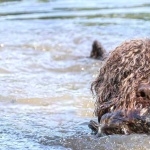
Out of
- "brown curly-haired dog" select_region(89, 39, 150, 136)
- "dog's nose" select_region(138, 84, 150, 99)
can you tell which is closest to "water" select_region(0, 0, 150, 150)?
"brown curly-haired dog" select_region(89, 39, 150, 136)

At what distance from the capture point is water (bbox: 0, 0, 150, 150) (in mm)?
5725

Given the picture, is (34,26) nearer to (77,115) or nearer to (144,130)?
(77,115)

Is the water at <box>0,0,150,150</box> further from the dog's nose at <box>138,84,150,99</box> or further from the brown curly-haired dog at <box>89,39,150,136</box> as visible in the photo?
the dog's nose at <box>138,84,150,99</box>

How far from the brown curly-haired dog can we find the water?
0.14 meters

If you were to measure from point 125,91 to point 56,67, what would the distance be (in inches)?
218

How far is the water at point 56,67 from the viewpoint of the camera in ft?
18.8

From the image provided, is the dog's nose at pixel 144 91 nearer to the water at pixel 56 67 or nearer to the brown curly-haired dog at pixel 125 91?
the brown curly-haired dog at pixel 125 91

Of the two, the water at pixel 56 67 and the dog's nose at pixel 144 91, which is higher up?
the dog's nose at pixel 144 91

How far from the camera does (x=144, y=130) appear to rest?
482cm

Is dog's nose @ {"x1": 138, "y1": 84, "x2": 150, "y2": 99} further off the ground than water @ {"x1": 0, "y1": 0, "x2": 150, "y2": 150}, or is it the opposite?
dog's nose @ {"x1": 138, "y1": 84, "x2": 150, "y2": 99}

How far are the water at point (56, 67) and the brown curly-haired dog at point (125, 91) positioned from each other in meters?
0.14

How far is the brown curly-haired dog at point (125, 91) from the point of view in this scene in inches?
187

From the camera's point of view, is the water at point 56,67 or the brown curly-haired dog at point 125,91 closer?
the brown curly-haired dog at point 125,91

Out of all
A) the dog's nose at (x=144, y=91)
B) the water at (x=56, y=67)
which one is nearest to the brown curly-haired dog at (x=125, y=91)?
the dog's nose at (x=144, y=91)
